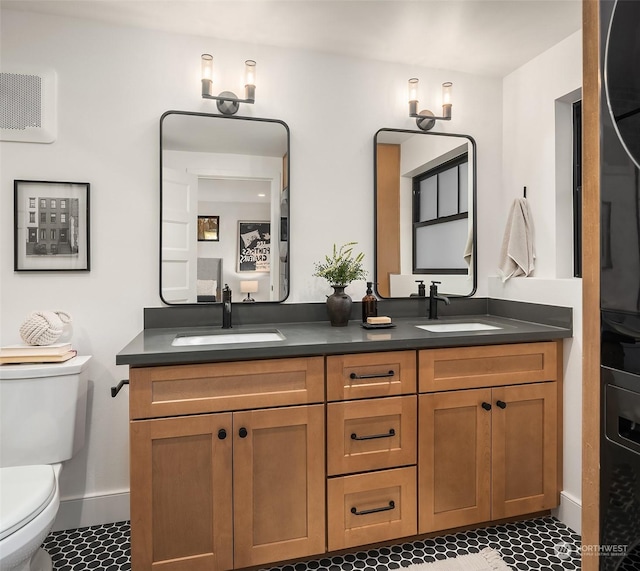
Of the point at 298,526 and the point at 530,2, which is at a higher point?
the point at 530,2

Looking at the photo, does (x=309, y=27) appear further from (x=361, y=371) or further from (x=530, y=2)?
(x=361, y=371)

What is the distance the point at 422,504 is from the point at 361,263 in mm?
1215

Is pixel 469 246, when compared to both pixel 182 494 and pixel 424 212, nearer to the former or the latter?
pixel 424 212

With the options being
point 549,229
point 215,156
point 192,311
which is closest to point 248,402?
point 192,311

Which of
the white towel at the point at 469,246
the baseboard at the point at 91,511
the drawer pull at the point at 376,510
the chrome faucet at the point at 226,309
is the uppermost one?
the white towel at the point at 469,246

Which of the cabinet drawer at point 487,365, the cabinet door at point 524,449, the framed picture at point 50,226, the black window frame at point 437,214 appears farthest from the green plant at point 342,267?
the framed picture at point 50,226

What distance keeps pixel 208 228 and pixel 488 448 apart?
167 cm

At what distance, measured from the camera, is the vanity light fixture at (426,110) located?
240 centimetres

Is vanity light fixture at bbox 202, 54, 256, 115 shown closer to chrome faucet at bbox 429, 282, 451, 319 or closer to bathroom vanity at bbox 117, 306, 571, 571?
bathroom vanity at bbox 117, 306, 571, 571

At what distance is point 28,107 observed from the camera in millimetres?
1959

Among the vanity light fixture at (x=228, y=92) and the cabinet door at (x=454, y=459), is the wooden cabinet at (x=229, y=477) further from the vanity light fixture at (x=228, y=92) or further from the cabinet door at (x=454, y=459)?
the vanity light fixture at (x=228, y=92)

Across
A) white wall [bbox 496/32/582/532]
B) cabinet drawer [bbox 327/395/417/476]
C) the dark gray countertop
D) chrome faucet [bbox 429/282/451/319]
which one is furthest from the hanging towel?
cabinet drawer [bbox 327/395/417/476]

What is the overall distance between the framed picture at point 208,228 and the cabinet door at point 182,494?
942 mm

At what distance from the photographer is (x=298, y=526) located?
1.67 meters
